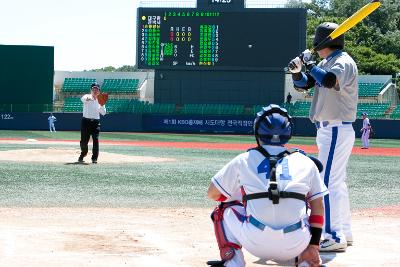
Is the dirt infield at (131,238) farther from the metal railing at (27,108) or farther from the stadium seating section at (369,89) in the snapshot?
the stadium seating section at (369,89)

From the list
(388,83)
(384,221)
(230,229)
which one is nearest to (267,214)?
(230,229)

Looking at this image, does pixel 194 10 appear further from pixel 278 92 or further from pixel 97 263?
pixel 97 263

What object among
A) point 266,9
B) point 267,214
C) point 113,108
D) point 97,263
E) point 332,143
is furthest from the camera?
point 113,108

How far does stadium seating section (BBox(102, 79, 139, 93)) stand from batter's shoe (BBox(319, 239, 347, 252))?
1902 inches

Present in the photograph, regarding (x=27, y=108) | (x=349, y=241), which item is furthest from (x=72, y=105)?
(x=349, y=241)

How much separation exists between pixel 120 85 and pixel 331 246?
4935 centimetres

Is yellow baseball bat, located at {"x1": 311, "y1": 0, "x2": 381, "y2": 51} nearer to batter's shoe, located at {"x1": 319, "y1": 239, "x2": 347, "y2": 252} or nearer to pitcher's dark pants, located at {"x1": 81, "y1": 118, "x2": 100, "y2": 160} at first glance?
batter's shoe, located at {"x1": 319, "y1": 239, "x2": 347, "y2": 252}

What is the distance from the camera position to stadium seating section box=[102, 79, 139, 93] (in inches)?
2184

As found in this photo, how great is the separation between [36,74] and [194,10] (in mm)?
13487

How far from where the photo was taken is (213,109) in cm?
4566

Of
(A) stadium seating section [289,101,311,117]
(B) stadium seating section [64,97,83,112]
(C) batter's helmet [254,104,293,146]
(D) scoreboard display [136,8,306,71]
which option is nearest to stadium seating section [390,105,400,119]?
(A) stadium seating section [289,101,311,117]

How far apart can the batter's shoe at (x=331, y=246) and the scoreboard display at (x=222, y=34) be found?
109 ft

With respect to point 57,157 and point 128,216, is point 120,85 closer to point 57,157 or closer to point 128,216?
point 57,157

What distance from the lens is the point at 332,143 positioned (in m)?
7.73
